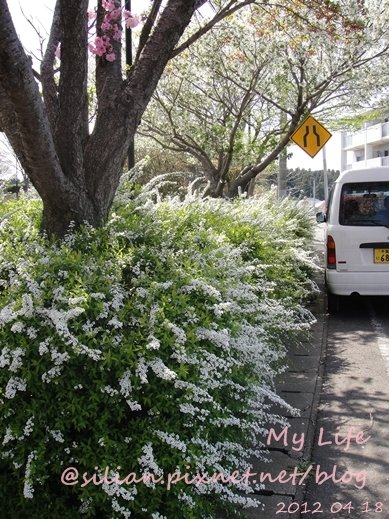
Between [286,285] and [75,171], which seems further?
[286,285]

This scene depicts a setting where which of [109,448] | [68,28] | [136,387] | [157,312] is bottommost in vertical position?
[109,448]

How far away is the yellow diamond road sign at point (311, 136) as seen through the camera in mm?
11812

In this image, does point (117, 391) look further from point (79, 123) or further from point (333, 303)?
point (333, 303)

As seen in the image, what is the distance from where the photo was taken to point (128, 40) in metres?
9.62

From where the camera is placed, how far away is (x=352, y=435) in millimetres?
3900

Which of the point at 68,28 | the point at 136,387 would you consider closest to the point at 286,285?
the point at 68,28

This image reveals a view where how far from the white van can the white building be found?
37.2 m

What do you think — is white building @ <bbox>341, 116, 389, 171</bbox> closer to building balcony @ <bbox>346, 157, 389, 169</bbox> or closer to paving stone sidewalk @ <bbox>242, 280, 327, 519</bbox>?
building balcony @ <bbox>346, 157, 389, 169</bbox>

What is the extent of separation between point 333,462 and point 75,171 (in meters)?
2.66

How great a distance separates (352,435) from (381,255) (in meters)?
3.62

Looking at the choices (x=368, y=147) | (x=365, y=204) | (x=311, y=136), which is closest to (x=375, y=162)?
(x=368, y=147)

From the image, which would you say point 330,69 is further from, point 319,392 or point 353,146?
point 353,146

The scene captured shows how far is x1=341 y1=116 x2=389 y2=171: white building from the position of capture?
47334 mm

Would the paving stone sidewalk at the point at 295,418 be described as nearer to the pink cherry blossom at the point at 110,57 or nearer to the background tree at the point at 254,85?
the pink cherry blossom at the point at 110,57
